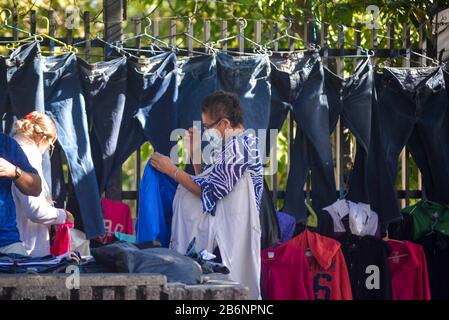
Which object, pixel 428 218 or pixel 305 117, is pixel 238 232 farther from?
pixel 428 218

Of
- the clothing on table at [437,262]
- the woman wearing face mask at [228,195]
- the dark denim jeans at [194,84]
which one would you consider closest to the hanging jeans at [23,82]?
the dark denim jeans at [194,84]

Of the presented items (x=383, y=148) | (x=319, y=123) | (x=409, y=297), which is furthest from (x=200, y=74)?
(x=409, y=297)

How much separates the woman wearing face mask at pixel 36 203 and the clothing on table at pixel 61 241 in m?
0.09

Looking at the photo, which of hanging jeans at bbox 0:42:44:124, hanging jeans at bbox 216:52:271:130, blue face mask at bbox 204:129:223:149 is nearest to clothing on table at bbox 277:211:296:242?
hanging jeans at bbox 216:52:271:130

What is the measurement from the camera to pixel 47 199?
6.38 m

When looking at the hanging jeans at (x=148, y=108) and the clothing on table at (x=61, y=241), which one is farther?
the hanging jeans at (x=148, y=108)

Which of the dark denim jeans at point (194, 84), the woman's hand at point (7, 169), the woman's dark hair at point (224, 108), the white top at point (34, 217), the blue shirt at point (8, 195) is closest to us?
the woman's hand at point (7, 169)

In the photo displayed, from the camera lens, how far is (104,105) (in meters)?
6.91

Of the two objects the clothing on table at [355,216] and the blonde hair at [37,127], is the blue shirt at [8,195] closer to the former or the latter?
the blonde hair at [37,127]

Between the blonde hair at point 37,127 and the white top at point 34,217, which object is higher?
the blonde hair at point 37,127

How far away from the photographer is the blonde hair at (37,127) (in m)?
6.32

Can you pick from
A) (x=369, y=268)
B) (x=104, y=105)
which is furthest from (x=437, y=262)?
(x=104, y=105)

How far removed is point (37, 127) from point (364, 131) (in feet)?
7.20

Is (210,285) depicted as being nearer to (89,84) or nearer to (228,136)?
(228,136)
